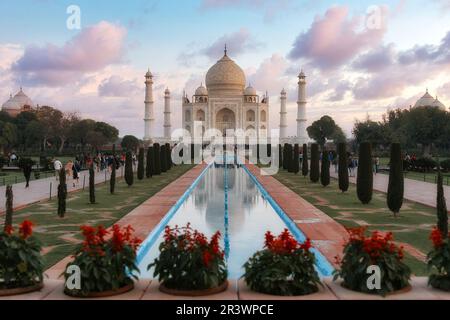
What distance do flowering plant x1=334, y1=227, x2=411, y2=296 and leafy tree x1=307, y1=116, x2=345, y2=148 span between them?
4938 cm

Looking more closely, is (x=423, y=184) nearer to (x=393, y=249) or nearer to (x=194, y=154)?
(x=393, y=249)

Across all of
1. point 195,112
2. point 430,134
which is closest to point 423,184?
point 430,134

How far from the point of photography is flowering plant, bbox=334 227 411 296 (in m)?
3.81

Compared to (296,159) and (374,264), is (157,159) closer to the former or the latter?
(296,159)

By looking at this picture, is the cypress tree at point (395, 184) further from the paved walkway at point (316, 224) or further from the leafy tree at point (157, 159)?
the leafy tree at point (157, 159)

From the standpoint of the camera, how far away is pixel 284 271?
152 inches

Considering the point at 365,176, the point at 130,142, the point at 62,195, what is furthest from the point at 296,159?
the point at 130,142

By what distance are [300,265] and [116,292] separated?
142 cm

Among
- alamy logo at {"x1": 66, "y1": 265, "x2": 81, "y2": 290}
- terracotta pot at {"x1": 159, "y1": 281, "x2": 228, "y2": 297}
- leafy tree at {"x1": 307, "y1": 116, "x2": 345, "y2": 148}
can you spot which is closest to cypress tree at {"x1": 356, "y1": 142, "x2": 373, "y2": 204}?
terracotta pot at {"x1": 159, "y1": 281, "x2": 228, "y2": 297}

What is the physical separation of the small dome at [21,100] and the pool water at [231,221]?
54000 millimetres

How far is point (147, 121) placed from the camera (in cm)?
4669

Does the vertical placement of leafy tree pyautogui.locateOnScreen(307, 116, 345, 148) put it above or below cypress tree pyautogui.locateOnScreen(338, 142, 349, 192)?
above

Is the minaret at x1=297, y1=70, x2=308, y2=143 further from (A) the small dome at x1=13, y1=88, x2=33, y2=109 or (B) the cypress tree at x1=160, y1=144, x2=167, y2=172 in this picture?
(A) the small dome at x1=13, y1=88, x2=33, y2=109

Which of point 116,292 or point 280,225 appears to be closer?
point 116,292
